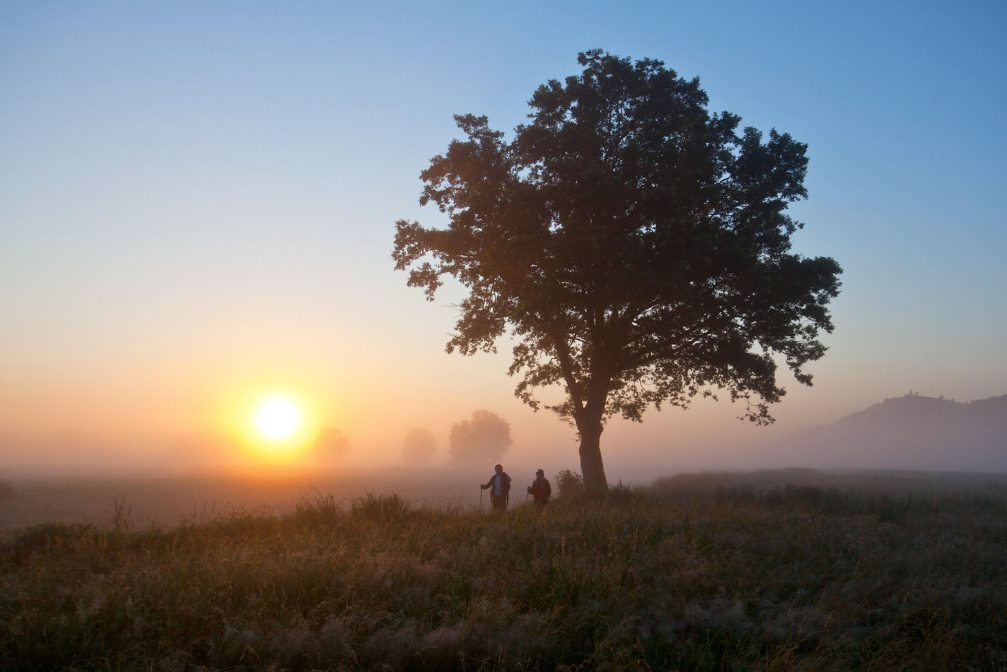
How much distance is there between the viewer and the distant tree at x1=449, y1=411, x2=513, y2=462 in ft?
475

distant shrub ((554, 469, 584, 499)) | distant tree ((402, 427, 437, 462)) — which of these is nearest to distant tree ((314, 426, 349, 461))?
distant tree ((402, 427, 437, 462))

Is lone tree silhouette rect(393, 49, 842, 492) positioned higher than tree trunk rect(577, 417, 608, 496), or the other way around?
lone tree silhouette rect(393, 49, 842, 492)

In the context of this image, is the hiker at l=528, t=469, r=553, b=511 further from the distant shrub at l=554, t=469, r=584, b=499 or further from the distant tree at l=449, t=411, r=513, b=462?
the distant tree at l=449, t=411, r=513, b=462

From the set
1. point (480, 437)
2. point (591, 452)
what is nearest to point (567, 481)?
point (591, 452)

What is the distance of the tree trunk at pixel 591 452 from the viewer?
70.6 feet

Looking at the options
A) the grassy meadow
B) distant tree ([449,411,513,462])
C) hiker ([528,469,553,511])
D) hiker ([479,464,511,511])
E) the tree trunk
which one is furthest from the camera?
distant tree ([449,411,513,462])

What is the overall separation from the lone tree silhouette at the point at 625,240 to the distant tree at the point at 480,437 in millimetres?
123174

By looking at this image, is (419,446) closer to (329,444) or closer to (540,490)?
(329,444)

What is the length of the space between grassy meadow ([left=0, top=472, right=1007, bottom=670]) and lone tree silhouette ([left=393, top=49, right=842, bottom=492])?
9899 millimetres

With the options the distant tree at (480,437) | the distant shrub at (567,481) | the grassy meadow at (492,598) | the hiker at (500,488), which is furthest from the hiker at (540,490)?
the distant tree at (480,437)

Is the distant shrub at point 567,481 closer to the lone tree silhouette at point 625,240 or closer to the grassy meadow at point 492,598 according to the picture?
the lone tree silhouette at point 625,240

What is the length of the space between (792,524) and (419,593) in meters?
8.66

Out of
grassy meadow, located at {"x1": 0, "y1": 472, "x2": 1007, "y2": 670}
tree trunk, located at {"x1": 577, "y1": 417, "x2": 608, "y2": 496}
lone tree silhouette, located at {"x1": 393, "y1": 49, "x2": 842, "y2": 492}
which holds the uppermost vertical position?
lone tree silhouette, located at {"x1": 393, "y1": 49, "x2": 842, "y2": 492}

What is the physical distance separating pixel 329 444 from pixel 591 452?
148884 mm
